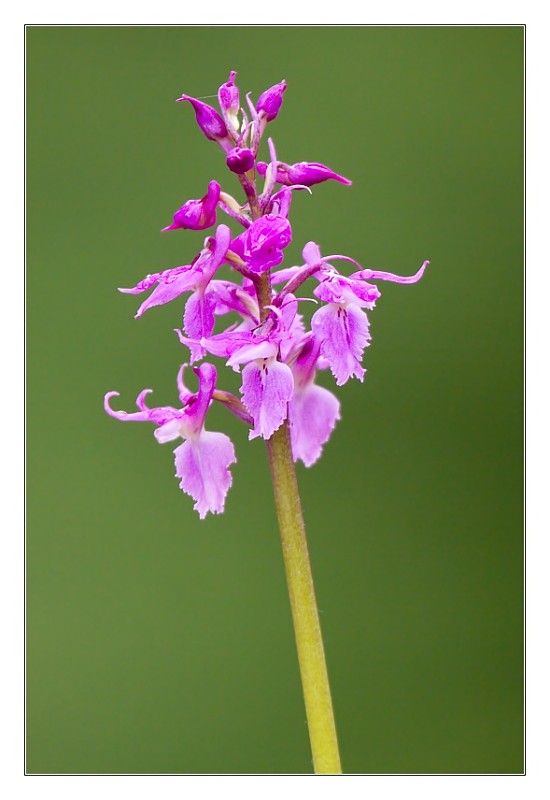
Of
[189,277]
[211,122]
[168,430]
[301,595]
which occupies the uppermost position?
[211,122]

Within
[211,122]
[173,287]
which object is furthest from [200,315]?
[211,122]

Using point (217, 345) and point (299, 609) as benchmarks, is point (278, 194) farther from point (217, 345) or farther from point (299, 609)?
point (299, 609)

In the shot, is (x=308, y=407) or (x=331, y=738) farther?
(x=308, y=407)

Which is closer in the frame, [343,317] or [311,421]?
[343,317]

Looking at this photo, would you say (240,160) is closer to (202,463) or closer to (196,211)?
(196,211)

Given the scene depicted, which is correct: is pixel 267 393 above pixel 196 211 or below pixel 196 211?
below

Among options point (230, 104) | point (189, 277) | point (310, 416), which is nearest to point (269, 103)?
point (230, 104)

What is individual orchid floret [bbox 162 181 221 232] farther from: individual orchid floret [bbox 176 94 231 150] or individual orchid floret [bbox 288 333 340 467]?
individual orchid floret [bbox 288 333 340 467]

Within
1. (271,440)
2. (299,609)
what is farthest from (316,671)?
(271,440)
